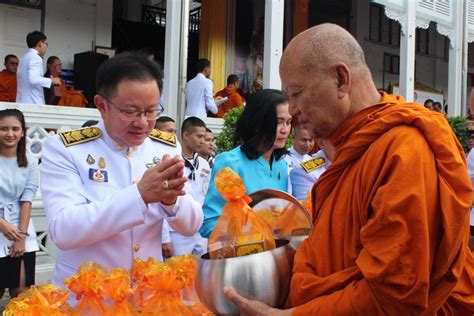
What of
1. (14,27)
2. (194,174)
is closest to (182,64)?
(194,174)

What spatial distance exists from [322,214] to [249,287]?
0.25 meters

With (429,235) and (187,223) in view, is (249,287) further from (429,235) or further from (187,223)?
(187,223)

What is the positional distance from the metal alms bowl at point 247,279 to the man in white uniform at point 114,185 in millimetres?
362

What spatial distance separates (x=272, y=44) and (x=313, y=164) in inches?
179

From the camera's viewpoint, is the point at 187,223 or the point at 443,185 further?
the point at 187,223

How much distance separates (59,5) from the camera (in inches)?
416

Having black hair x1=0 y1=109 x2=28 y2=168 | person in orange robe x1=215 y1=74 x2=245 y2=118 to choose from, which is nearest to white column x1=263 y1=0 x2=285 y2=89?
person in orange robe x1=215 y1=74 x2=245 y2=118

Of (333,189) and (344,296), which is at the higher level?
(333,189)

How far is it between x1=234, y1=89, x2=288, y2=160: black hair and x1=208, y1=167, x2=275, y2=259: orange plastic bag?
1.02m

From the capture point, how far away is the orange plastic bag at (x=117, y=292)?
1.45m

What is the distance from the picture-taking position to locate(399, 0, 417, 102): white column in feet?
31.7

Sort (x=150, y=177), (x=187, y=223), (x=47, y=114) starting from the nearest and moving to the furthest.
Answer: (x=150, y=177)
(x=187, y=223)
(x=47, y=114)

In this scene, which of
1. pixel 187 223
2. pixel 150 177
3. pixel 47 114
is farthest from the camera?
pixel 47 114

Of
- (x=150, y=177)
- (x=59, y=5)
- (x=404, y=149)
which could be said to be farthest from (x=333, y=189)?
(x=59, y=5)
